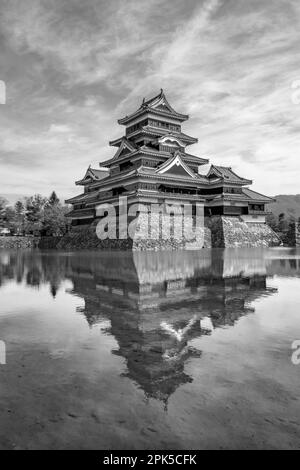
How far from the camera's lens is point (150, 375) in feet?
12.9

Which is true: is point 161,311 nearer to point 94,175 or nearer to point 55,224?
point 94,175

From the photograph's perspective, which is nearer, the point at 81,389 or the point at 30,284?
the point at 81,389

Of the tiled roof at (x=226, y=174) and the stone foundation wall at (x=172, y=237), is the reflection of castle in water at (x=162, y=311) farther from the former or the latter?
the tiled roof at (x=226, y=174)

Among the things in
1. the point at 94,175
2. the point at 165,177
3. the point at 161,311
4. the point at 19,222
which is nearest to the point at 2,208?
the point at 19,222

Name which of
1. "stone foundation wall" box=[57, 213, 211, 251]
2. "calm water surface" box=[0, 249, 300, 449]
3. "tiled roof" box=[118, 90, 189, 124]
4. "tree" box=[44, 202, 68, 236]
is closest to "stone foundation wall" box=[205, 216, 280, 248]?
"stone foundation wall" box=[57, 213, 211, 251]

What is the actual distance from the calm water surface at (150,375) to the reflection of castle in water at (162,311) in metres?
0.03

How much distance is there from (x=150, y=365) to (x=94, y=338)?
4.95ft

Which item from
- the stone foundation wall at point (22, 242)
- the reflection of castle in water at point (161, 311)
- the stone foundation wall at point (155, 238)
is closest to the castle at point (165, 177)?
the stone foundation wall at point (155, 238)

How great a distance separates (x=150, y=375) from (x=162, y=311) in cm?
346

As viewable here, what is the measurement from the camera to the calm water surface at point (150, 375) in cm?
277
